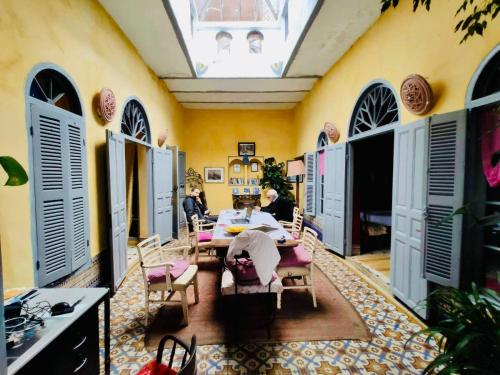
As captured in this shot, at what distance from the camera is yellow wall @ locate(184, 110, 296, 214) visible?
334 inches

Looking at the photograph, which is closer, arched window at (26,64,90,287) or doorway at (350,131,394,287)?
arched window at (26,64,90,287)

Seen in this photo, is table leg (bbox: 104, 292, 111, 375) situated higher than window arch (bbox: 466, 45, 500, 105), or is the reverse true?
window arch (bbox: 466, 45, 500, 105)

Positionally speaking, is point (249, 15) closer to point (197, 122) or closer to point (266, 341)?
point (197, 122)

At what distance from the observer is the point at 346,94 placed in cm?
456

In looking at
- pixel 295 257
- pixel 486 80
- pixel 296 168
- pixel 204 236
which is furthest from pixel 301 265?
pixel 296 168

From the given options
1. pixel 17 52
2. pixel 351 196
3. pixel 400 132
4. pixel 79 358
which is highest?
pixel 17 52

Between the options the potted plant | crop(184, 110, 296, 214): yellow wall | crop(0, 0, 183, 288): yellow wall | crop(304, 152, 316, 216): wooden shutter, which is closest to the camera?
the potted plant

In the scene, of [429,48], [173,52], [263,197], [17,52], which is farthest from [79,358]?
[263,197]

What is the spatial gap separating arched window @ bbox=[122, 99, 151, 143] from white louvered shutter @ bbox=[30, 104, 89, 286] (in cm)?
156

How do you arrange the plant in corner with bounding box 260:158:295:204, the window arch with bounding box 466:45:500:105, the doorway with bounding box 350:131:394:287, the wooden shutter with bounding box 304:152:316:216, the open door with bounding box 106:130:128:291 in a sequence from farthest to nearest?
1. the plant in corner with bounding box 260:158:295:204
2. the wooden shutter with bounding box 304:152:316:216
3. the doorway with bounding box 350:131:394:287
4. the open door with bounding box 106:130:128:291
5. the window arch with bounding box 466:45:500:105

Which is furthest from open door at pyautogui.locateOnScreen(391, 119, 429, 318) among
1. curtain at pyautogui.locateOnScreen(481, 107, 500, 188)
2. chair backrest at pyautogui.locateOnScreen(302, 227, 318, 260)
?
chair backrest at pyautogui.locateOnScreen(302, 227, 318, 260)

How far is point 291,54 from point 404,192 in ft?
10.6

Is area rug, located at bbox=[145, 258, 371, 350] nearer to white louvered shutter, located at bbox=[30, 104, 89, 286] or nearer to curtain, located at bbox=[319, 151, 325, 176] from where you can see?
white louvered shutter, located at bbox=[30, 104, 89, 286]

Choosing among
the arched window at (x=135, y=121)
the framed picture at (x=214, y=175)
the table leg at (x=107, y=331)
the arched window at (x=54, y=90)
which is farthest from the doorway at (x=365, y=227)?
the framed picture at (x=214, y=175)
